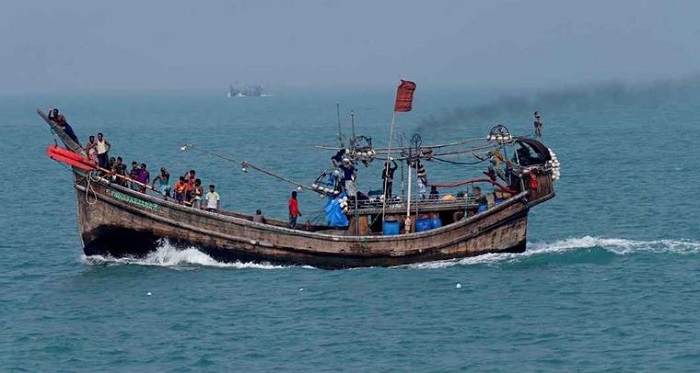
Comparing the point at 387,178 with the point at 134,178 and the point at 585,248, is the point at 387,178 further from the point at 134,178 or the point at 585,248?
the point at 134,178

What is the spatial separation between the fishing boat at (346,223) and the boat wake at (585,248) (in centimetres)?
27

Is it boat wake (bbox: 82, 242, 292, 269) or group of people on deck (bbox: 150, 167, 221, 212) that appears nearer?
boat wake (bbox: 82, 242, 292, 269)

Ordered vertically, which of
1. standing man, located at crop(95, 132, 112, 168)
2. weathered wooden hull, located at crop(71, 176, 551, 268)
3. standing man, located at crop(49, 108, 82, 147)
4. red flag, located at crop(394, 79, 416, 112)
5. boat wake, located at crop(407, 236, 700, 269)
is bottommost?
boat wake, located at crop(407, 236, 700, 269)

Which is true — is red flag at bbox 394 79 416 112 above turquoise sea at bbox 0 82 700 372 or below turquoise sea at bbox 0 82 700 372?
above

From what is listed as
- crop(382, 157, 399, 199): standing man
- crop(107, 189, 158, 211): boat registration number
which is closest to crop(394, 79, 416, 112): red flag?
crop(382, 157, 399, 199): standing man

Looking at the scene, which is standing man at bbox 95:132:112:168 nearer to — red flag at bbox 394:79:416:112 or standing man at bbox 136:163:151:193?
standing man at bbox 136:163:151:193

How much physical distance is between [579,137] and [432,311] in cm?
7150

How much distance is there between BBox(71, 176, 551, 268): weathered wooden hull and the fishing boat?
0.03 meters

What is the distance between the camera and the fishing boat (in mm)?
43344

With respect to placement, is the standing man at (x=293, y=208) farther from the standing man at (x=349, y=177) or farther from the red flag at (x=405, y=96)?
the red flag at (x=405, y=96)

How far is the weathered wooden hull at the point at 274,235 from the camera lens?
142 feet

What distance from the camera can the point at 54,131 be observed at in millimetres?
43469

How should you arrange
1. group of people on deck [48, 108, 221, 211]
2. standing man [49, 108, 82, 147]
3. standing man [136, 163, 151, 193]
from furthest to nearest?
1. standing man [136, 163, 151, 193]
2. group of people on deck [48, 108, 221, 211]
3. standing man [49, 108, 82, 147]

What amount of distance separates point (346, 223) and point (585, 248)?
8927mm
